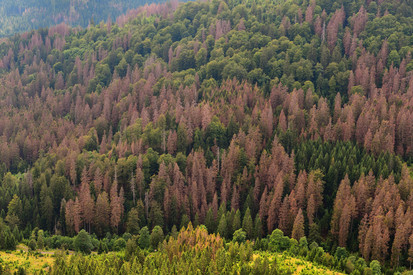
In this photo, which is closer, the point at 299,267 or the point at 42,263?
the point at 299,267

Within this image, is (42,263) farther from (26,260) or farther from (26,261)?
(26,260)

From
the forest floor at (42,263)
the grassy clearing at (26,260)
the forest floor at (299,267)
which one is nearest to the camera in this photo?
the forest floor at (299,267)

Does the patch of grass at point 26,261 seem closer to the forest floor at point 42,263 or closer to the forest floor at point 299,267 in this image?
the forest floor at point 42,263

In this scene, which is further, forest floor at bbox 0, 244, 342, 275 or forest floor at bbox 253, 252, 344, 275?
forest floor at bbox 0, 244, 342, 275

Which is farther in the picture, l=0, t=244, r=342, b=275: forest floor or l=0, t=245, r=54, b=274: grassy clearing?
l=0, t=245, r=54, b=274: grassy clearing

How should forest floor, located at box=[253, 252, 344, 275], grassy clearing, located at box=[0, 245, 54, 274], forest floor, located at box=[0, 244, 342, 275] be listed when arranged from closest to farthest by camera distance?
1. forest floor, located at box=[253, 252, 344, 275]
2. forest floor, located at box=[0, 244, 342, 275]
3. grassy clearing, located at box=[0, 245, 54, 274]

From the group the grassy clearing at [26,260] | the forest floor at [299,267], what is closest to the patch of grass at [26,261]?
the grassy clearing at [26,260]

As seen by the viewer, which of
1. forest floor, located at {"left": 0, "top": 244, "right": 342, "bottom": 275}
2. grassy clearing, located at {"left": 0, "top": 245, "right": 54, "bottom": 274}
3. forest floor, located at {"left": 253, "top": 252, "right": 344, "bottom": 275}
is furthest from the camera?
grassy clearing, located at {"left": 0, "top": 245, "right": 54, "bottom": 274}

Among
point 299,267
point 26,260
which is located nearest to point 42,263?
point 26,260

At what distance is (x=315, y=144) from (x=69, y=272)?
110088mm

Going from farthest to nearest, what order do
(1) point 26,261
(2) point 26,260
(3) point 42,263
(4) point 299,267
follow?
(2) point 26,260
(1) point 26,261
(3) point 42,263
(4) point 299,267

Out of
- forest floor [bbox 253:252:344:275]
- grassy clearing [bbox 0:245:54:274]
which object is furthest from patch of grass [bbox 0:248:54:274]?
forest floor [bbox 253:252:344:275]

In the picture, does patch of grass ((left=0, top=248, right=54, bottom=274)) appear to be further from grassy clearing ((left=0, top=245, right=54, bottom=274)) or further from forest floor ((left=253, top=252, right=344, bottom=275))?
forest floor ((left=253, top=252, right=344, bottom=275))

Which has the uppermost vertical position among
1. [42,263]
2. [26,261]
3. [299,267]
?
[299,267]
